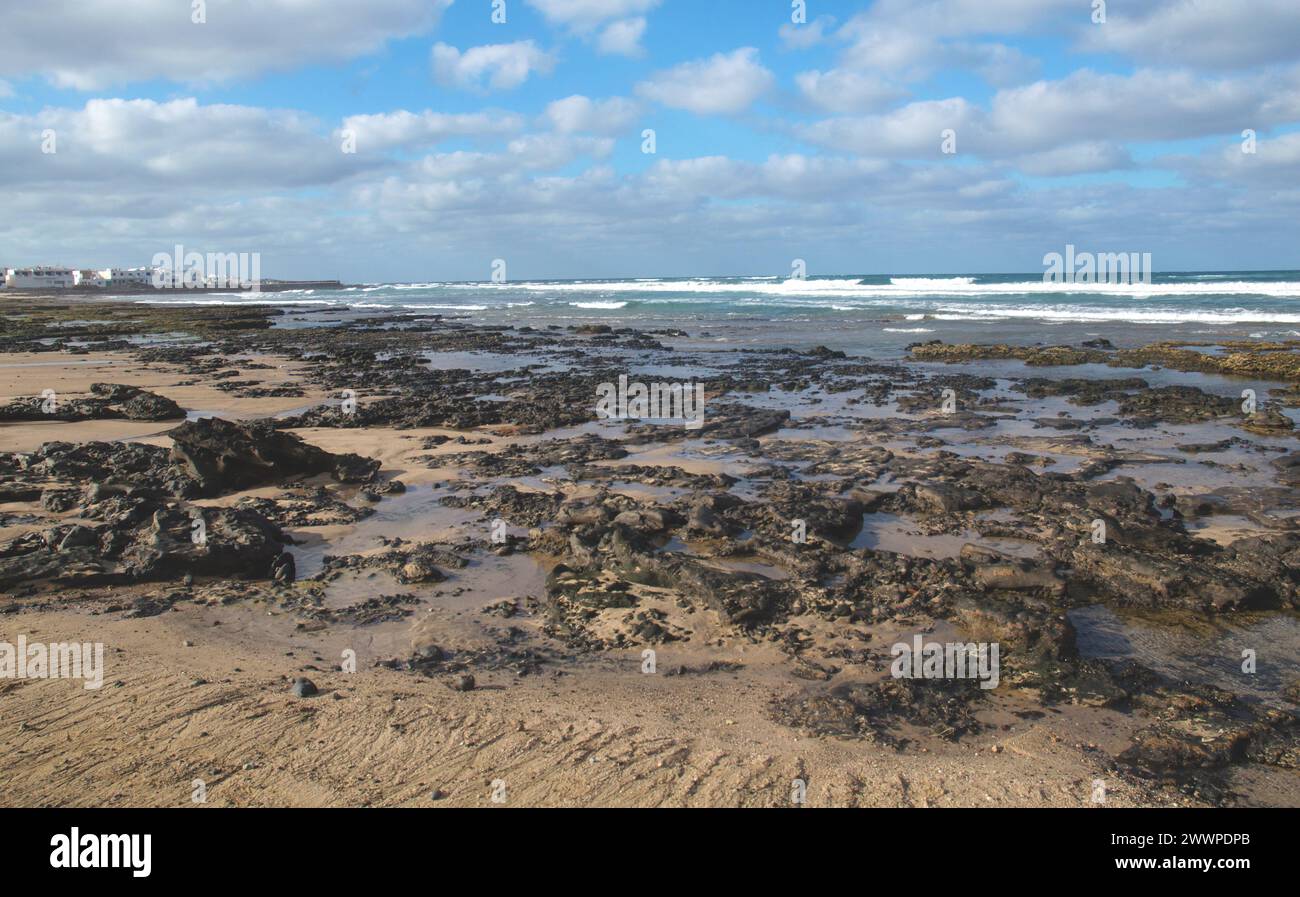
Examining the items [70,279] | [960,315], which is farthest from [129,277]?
[960,315]

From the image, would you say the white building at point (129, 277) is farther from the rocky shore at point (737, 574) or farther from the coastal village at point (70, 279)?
the rocky shore at point (737, 574)

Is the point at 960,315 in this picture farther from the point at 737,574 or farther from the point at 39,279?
the point at 39,279

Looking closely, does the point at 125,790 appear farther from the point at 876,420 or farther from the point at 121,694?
the point at 876,420

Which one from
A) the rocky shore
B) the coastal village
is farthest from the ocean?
the coastal village

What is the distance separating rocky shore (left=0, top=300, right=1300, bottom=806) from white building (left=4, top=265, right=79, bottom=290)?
420 feet

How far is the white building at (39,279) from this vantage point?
11306 centimetres

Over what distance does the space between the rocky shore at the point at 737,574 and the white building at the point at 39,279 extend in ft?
420

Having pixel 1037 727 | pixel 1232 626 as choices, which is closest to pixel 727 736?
pixel 1037 727

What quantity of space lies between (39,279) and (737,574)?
473ft

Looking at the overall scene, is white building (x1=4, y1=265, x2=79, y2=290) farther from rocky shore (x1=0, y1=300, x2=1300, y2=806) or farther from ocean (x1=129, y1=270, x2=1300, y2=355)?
rocky shore (x1=0, y1=300, x2=1300, y2=806)

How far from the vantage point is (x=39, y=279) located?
377 feet

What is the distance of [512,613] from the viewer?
20.4 feet
